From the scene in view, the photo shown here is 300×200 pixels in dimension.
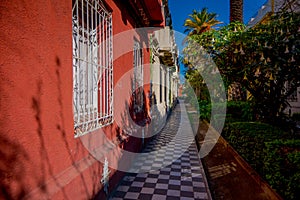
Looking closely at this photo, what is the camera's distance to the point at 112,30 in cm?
399

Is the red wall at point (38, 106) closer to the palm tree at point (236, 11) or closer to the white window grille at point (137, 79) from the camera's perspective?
the white window grille at point (137, 79)

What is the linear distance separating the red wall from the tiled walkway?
4.91 ft

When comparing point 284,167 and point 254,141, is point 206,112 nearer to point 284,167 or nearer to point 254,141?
point 254,141

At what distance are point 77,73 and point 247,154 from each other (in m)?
4.17

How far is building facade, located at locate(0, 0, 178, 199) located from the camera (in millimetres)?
1602

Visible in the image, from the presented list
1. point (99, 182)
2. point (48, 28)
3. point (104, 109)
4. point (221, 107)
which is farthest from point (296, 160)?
point (221, 107)

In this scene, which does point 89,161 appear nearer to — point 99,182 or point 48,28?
point 99,182

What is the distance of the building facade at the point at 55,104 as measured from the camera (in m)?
1.60

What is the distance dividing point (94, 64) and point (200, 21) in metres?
20.1

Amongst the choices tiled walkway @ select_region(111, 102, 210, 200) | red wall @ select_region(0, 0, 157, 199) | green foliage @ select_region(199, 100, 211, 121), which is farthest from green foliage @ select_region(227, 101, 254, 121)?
red wall @ select_region(0, 0, 157, 199)

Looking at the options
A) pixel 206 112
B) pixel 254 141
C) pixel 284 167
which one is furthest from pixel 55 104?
pixel 206 112

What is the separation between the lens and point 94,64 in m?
3.30

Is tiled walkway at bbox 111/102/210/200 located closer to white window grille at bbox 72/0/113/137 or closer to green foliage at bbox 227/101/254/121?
white window grille at bbox 72/0/113/137

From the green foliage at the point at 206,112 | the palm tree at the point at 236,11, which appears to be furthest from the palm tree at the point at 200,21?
the green foliage at the point at 206,112
